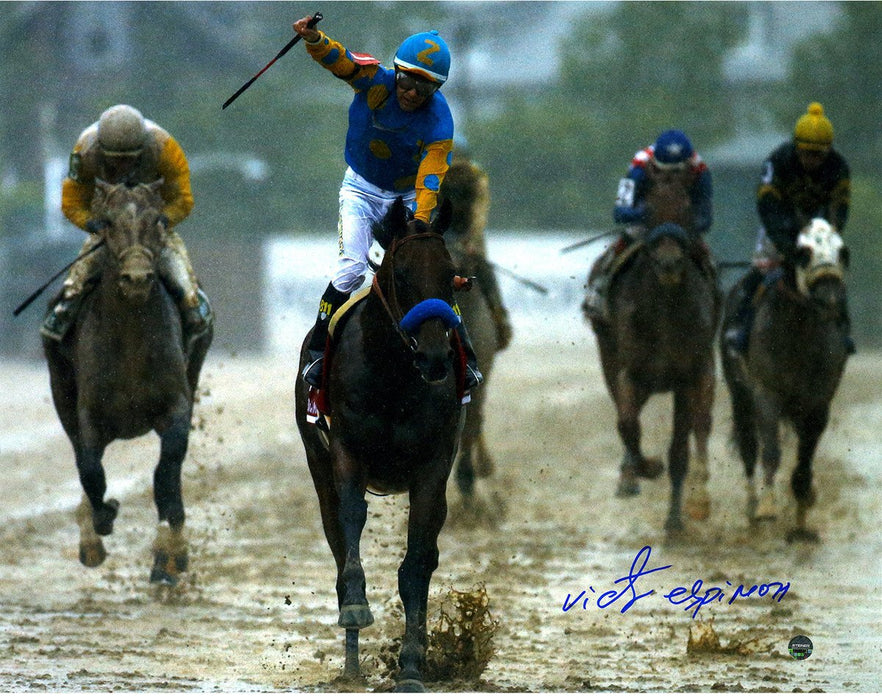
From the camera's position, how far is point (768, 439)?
1129cm

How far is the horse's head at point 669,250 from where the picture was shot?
11.1 meters

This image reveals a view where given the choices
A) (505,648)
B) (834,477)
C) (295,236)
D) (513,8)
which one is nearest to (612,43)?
(295,236)

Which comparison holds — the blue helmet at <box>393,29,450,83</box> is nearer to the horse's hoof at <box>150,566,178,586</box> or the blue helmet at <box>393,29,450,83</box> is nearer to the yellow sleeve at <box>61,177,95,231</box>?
the yellow sleeve at <box>61,177,95,231</box>

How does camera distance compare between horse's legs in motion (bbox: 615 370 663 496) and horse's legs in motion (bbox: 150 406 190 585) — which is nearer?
horse's legs in motion (bbox: 150 406 190 585)

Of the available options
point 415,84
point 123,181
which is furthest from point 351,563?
point 123,181

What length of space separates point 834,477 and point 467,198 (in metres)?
4.66

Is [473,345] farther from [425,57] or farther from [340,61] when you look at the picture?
[425,57]

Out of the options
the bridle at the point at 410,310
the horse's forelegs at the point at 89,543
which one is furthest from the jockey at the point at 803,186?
the bridle at the point at 410,310

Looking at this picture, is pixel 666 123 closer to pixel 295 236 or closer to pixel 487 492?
pixel 295 236

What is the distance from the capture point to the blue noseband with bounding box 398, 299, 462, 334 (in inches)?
242

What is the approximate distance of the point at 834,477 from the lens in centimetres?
1445

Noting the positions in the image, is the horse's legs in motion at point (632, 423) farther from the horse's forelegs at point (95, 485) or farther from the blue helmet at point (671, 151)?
the horse's forelegs at point (95, 485)

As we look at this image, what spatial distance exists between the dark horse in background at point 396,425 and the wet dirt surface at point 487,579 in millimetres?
402
